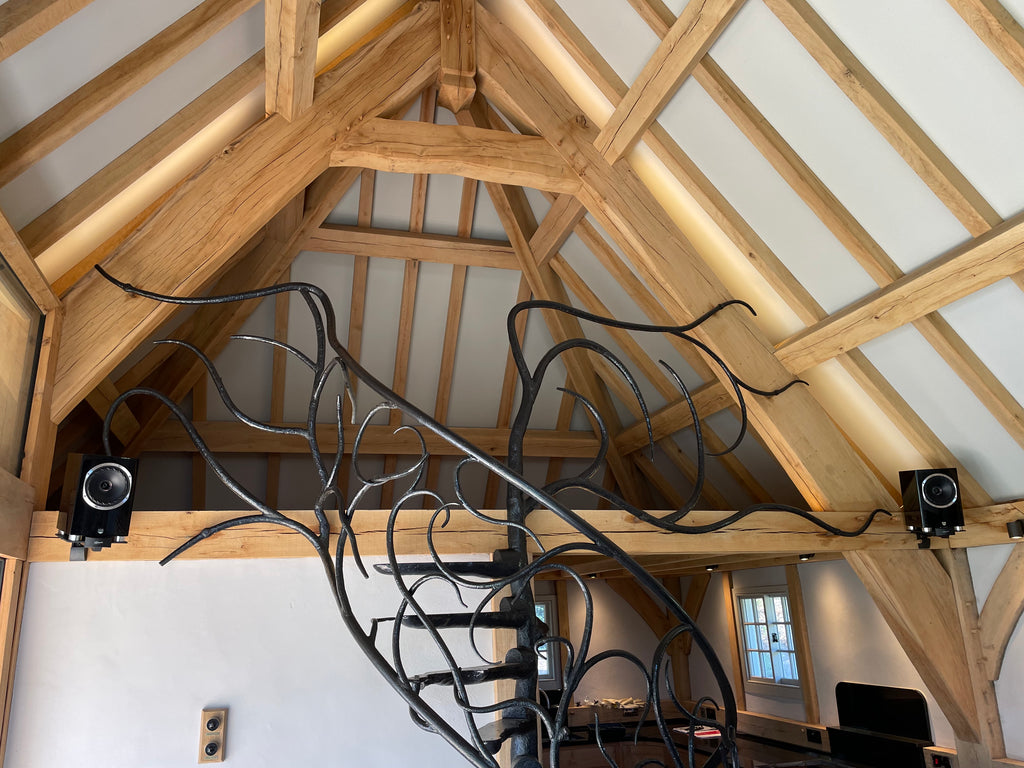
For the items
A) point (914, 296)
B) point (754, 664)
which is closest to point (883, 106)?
point (914, 296)

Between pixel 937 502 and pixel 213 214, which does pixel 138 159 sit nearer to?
pixel 213 214

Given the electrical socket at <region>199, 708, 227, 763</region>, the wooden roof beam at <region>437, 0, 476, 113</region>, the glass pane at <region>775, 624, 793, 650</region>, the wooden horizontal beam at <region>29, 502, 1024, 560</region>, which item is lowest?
the electrical socket at <region>199, 708, 227, 763</region>

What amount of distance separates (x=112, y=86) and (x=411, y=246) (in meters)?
3.17

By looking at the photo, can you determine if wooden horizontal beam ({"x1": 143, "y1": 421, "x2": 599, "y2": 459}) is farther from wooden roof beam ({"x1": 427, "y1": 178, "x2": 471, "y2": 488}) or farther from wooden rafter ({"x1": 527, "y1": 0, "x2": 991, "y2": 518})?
wooden rafter ({"x1": 527, "y1": 0, "x2": 991, "y2": 518})

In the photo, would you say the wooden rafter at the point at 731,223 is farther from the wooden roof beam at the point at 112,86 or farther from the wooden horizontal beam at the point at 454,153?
the wooden roof beam at the point at 112,86

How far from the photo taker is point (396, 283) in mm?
6207

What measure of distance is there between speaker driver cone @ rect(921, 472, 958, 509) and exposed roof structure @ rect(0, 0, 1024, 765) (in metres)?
0.25

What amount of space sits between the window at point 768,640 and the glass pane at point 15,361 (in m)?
6.73

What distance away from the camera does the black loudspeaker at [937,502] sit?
4105 millimetres

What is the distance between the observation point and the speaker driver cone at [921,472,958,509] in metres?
4.10

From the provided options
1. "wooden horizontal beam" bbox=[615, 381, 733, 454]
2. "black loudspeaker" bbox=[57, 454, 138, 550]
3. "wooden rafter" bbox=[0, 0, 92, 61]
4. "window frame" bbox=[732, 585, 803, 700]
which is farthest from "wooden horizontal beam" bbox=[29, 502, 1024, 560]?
"window frame" bbox=[732, 585, 803, 700]

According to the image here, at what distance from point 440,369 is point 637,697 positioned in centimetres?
521

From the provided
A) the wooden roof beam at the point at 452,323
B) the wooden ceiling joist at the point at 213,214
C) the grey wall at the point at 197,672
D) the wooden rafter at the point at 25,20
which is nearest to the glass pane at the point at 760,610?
the wooden roof beam at the point at 452,323

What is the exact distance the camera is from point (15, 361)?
9.93 feet
